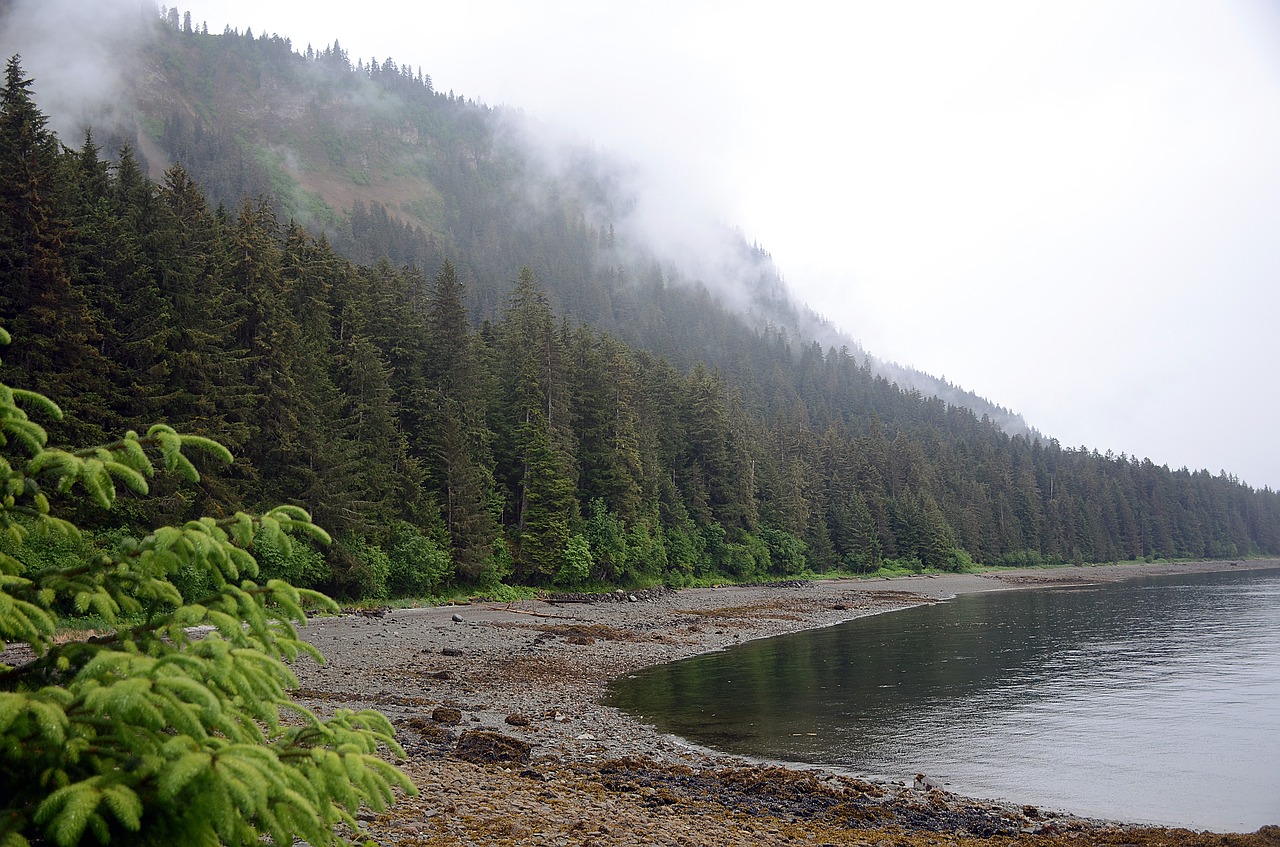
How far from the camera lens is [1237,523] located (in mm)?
180000

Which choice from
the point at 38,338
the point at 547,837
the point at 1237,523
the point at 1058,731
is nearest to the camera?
the point at 547,837

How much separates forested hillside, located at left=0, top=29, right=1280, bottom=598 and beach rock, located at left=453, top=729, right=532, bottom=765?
814 inches

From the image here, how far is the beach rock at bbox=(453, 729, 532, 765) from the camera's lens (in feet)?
44.8

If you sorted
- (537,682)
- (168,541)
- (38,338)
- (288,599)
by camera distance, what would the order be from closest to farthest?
(168,541), (288,599), (537,682), (38,338)

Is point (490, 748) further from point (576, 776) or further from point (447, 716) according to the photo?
point (447, 716)

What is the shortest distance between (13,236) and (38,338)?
4.40 metres

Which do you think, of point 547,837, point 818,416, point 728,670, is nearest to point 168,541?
point 547,837

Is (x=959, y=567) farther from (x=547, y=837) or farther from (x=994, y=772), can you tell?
(x=547, y=837)

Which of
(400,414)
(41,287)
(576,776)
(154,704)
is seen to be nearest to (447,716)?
(576,776)

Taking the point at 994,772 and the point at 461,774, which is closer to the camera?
the point at 461,774

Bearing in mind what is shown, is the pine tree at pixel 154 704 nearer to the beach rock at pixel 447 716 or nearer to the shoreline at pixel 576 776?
the shoreline at pixel 576 776

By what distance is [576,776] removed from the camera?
13.1 meters

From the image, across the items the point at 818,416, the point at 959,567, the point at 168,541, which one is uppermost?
the point at 818,416

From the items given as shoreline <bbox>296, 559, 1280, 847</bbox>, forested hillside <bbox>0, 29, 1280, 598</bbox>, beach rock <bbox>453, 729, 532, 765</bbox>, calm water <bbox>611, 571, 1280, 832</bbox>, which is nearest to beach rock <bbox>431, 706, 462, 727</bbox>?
shoreline <bbox>296, 559, 1280, 847</bbox>
